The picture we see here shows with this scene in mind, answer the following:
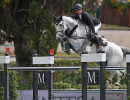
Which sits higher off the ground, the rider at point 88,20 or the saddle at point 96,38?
the rider at point 88,20

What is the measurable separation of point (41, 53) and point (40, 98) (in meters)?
6.68

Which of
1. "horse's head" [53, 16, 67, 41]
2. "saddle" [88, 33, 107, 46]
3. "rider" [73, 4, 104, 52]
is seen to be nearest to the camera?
"horse's head" [53, 16, 67, 41]

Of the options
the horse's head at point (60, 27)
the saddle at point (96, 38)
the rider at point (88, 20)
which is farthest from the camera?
the saddle at point (96, 38)

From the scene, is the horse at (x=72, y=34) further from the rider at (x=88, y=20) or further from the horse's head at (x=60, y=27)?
the rider at (x=88, y=20)

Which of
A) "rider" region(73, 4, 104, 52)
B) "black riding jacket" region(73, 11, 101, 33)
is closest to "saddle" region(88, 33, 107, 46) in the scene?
"rider" region(73, 4, 104, 52)

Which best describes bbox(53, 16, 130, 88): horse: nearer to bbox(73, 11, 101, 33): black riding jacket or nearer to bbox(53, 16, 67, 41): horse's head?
bbox(53, 16, 67, 41): horse's head

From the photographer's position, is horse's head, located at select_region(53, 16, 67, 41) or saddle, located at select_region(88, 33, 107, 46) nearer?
horse's head, located at select_region(53, 16, 67, 41)

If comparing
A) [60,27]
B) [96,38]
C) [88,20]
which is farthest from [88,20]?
[60,27]

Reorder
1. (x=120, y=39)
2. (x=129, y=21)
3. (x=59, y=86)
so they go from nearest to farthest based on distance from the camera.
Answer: (x=59, y=86) → (x=120, y=39) → (x=129, y=21)

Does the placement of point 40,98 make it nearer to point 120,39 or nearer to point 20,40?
point 20,40

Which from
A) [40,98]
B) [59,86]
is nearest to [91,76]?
[40,98]

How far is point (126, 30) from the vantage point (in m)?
25.4

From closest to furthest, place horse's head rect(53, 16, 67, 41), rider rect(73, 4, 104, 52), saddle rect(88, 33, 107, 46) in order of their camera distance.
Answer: horse's head rect(53, 16, 67, 41)
rider rect(73, 4, 104, 52)
saddle rect(88, 33, 107, 46)

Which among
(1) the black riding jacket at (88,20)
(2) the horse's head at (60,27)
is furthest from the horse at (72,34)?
(1) the black riding jacket at (88,20)
